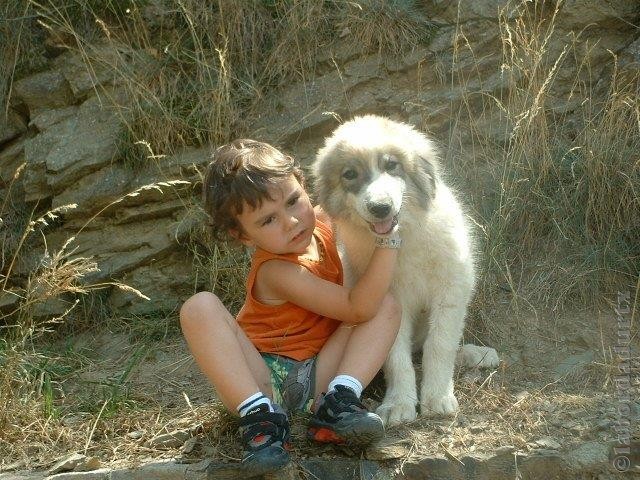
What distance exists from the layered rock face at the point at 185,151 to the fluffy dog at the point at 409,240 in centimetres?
138

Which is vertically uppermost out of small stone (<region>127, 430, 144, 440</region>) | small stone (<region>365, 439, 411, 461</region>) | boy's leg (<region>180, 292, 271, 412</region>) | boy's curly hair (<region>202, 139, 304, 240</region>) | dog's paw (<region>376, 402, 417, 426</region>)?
boy's curly hair (<region>202, 139, 304, 240</region>)

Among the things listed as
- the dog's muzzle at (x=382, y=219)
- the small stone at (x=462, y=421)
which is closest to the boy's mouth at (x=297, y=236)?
the dog's muzzle at (x=382, y=219)

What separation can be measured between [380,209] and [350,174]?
340 millimetres

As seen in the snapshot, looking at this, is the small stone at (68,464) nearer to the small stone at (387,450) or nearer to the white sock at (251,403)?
the white sock at (251,403)

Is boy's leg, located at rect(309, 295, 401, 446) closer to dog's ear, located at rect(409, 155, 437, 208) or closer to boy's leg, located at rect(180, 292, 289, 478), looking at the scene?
boy's leg, located at rect(180, 292, 289, 478)

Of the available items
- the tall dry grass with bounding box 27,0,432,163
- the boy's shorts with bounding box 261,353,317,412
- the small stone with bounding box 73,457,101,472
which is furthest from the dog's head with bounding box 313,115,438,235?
the tall dry grass with bounding box 27,0,432,163

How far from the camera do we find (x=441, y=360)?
315 cm

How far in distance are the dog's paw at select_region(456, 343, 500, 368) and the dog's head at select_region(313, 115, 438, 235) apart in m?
0.75

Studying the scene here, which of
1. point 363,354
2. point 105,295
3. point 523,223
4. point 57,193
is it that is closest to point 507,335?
point 523,223

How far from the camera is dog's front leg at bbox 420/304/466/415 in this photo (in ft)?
10.0

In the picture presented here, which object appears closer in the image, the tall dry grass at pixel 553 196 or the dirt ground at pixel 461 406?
the dirt ground at pixel 461 406

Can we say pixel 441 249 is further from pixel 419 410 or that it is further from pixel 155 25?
pixel 155 25

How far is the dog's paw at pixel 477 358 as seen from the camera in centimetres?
349

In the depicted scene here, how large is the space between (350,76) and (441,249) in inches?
79.0
